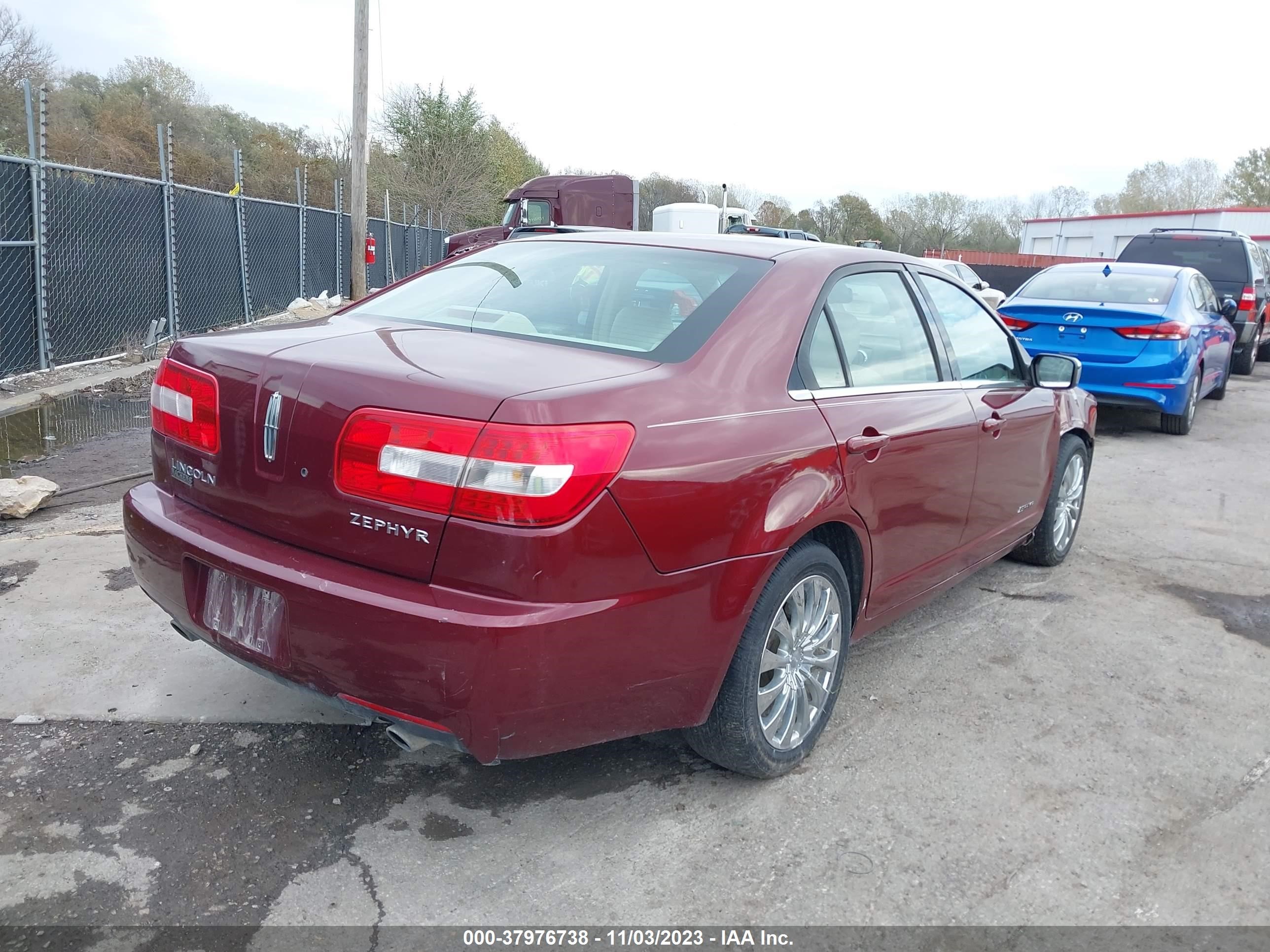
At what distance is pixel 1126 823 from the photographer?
292cm

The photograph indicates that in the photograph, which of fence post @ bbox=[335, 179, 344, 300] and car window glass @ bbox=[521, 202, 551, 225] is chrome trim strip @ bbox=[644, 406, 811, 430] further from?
car window glass @ bbox=[521, 202, 551, 225]

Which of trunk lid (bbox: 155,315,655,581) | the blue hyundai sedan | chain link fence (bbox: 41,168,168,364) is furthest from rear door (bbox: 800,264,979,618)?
chain link fence (bbox: 41,168,168,364)

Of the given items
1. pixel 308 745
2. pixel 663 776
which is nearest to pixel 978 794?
pixel 663 776

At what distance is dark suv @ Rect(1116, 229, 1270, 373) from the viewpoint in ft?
44.3

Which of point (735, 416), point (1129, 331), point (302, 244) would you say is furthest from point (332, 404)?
point (302, 244)

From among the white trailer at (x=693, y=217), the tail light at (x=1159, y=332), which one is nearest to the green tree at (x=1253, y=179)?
the white trailer at (x=693, y=217)

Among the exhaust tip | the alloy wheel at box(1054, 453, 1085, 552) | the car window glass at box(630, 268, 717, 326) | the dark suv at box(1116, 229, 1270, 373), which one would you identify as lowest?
the exhaust tip

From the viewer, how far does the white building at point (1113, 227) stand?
41500mm

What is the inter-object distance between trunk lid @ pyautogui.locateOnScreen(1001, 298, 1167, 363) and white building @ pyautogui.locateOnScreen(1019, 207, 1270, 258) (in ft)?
94.5

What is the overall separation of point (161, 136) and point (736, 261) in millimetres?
9820

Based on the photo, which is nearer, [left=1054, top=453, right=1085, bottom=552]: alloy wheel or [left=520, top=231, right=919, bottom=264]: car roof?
[left=520, top=231, right=919, bottom=264]: car roof

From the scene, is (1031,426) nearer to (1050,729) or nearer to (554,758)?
(1050,729)

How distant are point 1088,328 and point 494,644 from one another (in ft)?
26.4

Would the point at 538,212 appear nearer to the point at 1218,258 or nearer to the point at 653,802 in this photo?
the point at 1218,258
